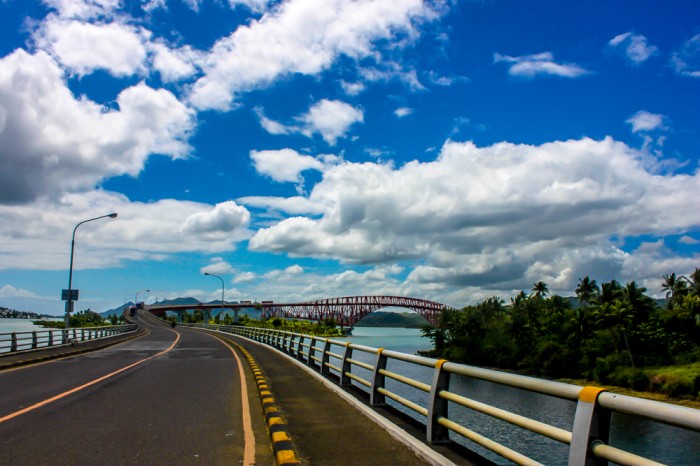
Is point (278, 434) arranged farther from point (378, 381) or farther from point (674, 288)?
point (674, 288)

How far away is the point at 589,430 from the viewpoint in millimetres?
3910

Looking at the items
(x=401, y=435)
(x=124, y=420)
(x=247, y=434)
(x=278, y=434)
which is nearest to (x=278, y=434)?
(x=278, y=434)

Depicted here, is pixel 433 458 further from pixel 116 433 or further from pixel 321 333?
pixel 321 333

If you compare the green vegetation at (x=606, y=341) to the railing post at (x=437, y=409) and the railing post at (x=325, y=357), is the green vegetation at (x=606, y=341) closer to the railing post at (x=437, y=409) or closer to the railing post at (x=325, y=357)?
the railing post at (x=325, y=357)

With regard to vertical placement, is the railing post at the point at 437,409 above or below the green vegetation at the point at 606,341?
above

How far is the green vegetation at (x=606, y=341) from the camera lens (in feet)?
242

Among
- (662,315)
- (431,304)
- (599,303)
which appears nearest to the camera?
(662,315)

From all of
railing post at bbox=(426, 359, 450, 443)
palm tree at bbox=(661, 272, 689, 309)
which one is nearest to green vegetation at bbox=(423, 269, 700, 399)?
palm tree at bbox=(661, 272, 689, 309)

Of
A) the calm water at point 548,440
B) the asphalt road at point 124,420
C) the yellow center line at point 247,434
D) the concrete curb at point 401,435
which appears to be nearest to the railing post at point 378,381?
the concrete curb at point 401,435

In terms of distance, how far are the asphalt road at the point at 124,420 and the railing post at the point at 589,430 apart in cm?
385

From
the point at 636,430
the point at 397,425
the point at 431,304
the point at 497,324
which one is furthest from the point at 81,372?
the point at 431,304

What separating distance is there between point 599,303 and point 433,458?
10051cm

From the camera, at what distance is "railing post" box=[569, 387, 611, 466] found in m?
3.91

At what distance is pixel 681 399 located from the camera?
2522 inches
